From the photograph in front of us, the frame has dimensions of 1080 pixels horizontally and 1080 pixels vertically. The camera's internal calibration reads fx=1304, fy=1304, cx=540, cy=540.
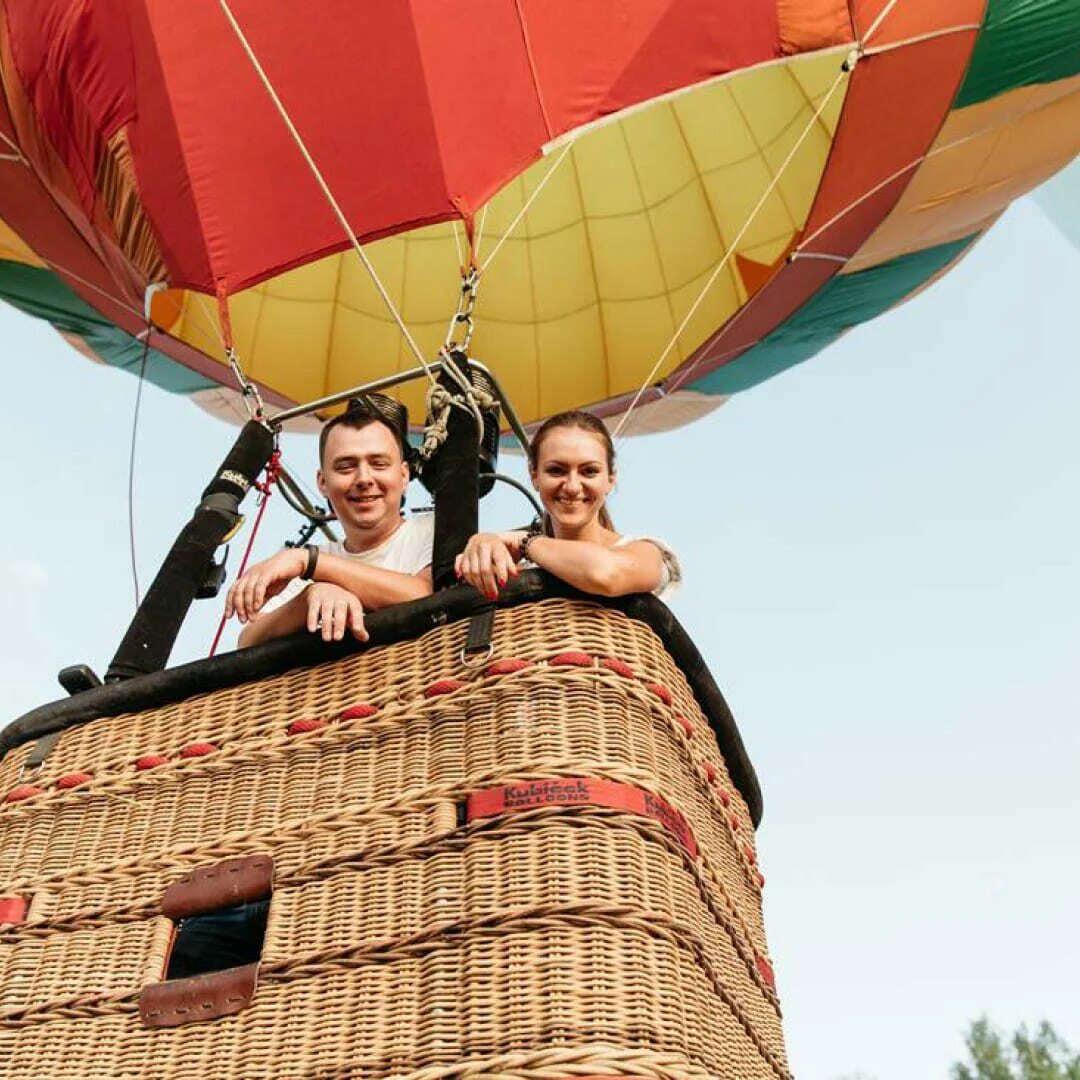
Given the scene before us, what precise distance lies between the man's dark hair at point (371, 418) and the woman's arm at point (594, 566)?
575mm

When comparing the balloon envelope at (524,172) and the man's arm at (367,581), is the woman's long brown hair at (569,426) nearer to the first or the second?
the man's arm at (367,581)

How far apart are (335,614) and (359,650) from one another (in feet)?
0.15

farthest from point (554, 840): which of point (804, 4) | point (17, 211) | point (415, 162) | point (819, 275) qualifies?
point (819, 275)

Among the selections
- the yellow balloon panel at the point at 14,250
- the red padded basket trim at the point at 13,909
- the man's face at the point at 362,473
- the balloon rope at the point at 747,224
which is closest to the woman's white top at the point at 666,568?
the man's face at the point at 362,473

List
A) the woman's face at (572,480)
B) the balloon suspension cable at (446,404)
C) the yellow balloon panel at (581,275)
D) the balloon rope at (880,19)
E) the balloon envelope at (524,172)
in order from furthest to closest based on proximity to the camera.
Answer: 1. the yellow balloon panel at (581,275)
2. the balloon rope at (880,19)
3. the balloon envelope at (524,172)
4. the balloon suspension cable at (446,404)
5. the woman's face at (572,480)

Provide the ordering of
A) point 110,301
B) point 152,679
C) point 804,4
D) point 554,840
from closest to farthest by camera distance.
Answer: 1. point 554,840
2. point 152,679
3. point 804,4
4. point 110,301

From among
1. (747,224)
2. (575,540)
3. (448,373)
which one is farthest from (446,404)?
(747,224)

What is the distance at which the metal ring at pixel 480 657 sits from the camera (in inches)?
49.4

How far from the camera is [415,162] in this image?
8.13ft

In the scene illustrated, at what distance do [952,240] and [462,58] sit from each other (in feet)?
7.40

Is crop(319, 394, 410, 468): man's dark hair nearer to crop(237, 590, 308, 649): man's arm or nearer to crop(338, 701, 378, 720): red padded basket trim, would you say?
crop(237, 590, 308, 649): man's arm

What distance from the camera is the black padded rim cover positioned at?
4.25 feet

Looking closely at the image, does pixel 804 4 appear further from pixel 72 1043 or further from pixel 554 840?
pixel 72 1043

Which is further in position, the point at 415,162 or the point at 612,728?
the point at 415,162
